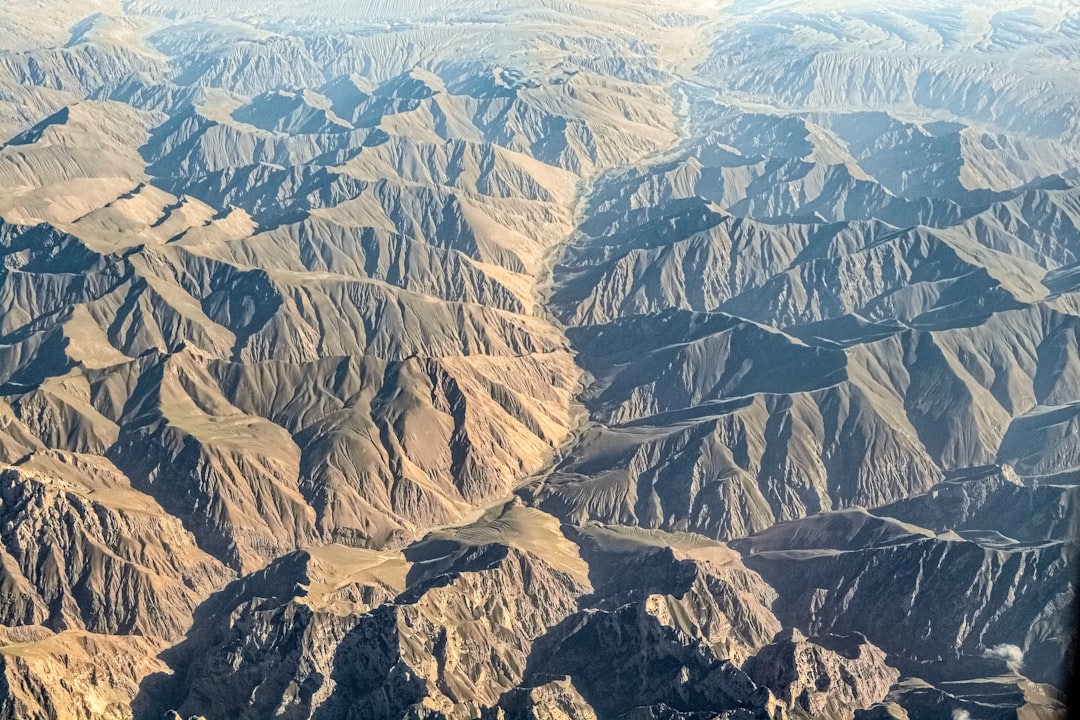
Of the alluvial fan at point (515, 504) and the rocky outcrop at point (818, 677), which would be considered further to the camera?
the alluvial fan at point (515, 504)

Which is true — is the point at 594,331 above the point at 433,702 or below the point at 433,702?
below

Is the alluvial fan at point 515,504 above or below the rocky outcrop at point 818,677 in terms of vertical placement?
below

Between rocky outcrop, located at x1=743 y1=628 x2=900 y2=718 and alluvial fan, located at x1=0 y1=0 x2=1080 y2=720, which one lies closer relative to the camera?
rocky outcrop, located at x1=743 y1=628 x2=900 y2=718

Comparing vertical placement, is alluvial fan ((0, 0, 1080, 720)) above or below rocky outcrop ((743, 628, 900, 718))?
below

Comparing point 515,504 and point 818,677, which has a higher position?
point 818,677

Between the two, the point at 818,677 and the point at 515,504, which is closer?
the point at 818,677

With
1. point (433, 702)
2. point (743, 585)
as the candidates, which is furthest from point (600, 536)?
point (433, 702)

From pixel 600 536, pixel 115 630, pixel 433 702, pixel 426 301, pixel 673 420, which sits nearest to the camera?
pixel 433 702

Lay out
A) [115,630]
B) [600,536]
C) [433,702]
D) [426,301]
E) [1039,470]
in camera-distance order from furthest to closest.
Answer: [426,301], [1039,470], [600,536], [115,630], [433,702]

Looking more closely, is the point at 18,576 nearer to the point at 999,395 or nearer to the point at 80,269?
the point at 80,269

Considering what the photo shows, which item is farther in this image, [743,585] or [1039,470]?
[1039,470]
